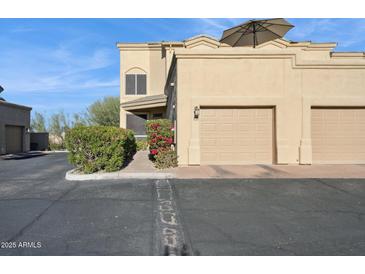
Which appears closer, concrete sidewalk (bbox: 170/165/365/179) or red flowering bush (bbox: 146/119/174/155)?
concrete sidewalk (bbox: 170/165/365/179)

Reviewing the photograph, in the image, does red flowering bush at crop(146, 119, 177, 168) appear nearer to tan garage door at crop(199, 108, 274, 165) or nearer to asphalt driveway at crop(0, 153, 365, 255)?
tan garage door at crop(199, 108, 274, 165)

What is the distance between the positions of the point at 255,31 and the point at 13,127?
21.4 m

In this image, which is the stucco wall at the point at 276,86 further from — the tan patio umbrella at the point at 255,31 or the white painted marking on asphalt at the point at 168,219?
the white painted marking on asphalt at the point at 168,219

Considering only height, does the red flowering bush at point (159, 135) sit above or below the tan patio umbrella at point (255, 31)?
below

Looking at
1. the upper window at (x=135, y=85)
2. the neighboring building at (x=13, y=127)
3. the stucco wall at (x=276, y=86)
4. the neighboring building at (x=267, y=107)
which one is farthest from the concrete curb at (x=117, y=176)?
the neighboring building at (x=13, y=127)

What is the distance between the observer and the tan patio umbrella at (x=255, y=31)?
10.7 metres

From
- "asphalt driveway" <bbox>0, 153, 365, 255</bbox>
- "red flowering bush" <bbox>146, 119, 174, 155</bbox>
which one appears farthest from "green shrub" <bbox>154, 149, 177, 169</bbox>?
"asphalt driveway" <bbox>0, 153, 365, 255</bbox>

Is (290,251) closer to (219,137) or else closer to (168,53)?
(219,137)

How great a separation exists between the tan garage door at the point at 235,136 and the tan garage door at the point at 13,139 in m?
18.5

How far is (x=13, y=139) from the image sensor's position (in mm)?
21172

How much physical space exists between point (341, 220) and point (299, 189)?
2120 mm

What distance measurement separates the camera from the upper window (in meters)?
20.1

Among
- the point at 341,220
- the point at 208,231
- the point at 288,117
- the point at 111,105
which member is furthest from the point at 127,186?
the point at 111,105

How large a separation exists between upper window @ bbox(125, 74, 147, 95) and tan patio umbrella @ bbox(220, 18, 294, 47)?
31.5ft
